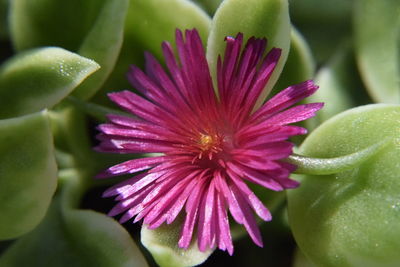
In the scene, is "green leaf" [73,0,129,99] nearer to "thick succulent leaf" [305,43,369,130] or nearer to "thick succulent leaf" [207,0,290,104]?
"thick succulent leaf" [207,0,290,104]

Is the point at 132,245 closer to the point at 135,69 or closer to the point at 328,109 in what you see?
the point at 135,69

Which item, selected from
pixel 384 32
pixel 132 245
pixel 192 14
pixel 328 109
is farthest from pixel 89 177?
pixel 384 32

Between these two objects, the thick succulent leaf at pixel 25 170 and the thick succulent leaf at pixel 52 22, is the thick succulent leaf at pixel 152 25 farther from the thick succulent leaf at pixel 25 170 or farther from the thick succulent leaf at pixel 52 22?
the thick succulent leaf at pixel 25 170

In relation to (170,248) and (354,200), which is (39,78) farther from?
(354,200)

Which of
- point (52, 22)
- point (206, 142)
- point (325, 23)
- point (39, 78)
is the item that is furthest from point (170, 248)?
point (325, 23)

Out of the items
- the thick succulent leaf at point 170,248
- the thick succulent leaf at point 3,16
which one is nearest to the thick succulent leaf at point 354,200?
the thick succulent leaf at point 170,248
